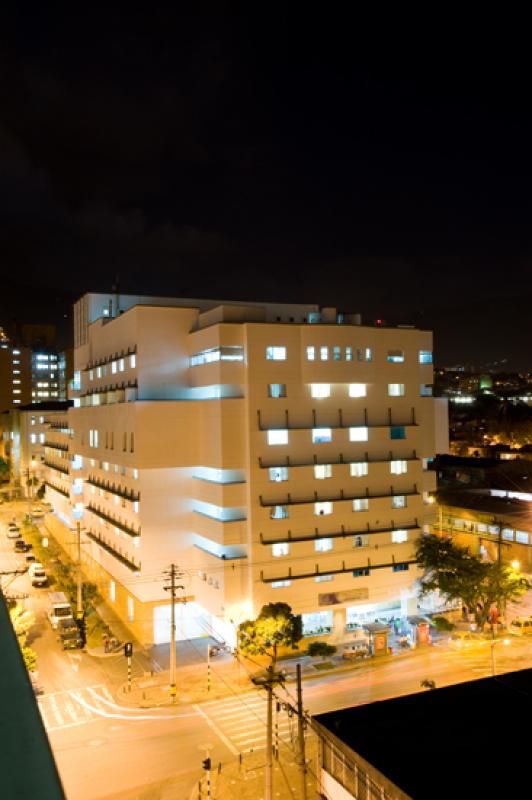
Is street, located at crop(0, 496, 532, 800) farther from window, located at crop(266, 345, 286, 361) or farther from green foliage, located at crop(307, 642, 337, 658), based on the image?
window, located at crop(266, 345, 286, 361)

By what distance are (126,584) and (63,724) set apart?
11537 millimetres

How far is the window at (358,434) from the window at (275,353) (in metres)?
5.94

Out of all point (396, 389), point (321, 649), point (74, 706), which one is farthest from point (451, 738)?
point (396, 389)

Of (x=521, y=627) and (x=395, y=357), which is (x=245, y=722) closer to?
(x=521, y=627)

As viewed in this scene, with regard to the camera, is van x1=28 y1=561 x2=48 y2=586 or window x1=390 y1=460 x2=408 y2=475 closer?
window x1=390 y1=460 x2=408 y2=475

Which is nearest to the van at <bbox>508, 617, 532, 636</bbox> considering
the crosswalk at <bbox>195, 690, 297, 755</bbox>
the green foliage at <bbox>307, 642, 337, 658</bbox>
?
the green foliage at <bbox>307, 642, 337, 658</bbox>

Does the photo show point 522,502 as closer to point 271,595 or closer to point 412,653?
point 412,653

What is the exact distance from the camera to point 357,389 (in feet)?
120

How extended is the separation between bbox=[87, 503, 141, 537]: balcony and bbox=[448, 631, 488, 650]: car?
708 inches

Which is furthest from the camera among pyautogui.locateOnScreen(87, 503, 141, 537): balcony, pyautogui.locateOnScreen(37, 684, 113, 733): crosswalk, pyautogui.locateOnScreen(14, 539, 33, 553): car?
pyautogui.locateOnScreen(14, 539, 33, 553): car

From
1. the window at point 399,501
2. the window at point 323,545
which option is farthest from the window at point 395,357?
the window at point 323,545

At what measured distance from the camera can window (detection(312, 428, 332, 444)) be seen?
35.1m

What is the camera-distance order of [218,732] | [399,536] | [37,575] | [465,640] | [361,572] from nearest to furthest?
[218,732] < [465,640] < [361,572] < [399,536] < [37,575]

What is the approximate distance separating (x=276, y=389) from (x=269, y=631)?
41.1 feet
